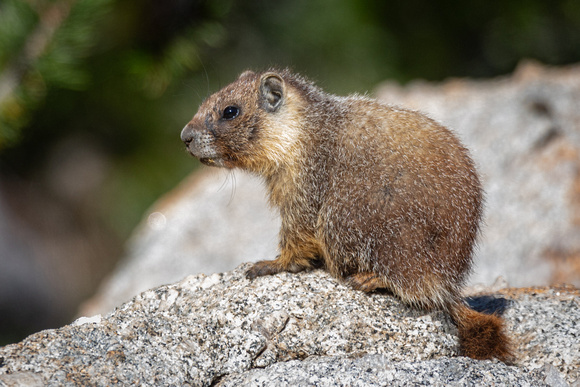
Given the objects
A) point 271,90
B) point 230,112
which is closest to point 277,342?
point 230,112

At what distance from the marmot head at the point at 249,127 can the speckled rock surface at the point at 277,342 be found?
1195 mm

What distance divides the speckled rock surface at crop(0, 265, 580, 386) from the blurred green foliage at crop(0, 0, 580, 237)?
6.13 m

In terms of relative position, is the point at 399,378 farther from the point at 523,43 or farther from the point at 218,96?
the point at 523,43

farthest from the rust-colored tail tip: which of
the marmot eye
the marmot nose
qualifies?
the marmot nose

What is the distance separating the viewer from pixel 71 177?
13117 millimetres

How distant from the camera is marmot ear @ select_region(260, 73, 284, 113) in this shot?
21.3 feet

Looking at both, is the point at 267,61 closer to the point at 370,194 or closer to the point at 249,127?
the point at 249,127

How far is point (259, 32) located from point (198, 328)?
27.1ft

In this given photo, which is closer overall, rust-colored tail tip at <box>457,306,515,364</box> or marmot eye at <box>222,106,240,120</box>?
rust-colored tail tip at <box>457,306,515,364</box>

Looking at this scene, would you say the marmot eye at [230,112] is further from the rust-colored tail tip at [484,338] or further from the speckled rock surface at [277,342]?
the rust-colored tail tip at [484,338]

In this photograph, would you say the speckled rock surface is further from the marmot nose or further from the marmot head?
the marmot nose

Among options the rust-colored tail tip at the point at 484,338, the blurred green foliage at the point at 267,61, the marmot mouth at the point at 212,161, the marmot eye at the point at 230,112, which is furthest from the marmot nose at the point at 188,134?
the blurred green foliage at the point at 267,61

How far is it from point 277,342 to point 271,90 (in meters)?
2.59

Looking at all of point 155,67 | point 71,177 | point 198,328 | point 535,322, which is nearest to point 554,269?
point 535,322
